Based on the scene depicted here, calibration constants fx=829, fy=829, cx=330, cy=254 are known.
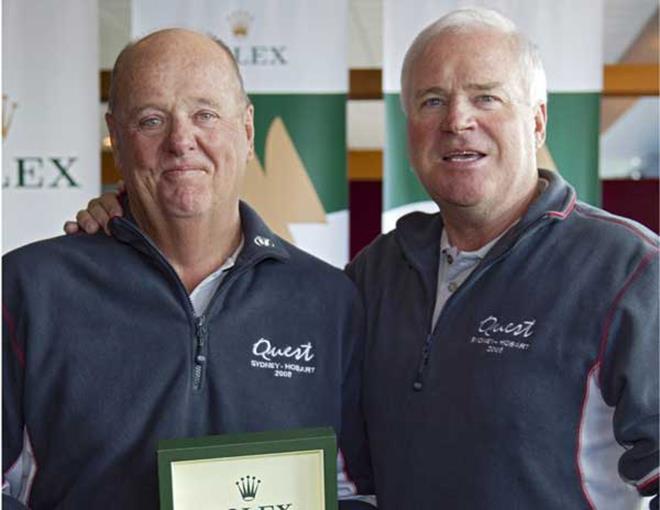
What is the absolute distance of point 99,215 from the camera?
63.8 inches

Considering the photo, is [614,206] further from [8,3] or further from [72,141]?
[8,3]

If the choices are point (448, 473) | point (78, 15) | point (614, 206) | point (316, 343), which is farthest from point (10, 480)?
point (614, 206)

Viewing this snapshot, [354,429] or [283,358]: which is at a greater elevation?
[283,358]

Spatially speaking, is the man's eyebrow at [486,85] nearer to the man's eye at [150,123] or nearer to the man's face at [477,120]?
the man's face at [477,120]

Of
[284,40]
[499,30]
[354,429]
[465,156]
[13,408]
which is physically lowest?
[354,429]

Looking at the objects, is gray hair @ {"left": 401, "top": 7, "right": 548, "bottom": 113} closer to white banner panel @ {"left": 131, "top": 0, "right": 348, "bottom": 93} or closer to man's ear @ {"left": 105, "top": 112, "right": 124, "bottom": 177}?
man's ear @ {"left": 105, "top": 112, "right": 124, "bottom": 177}

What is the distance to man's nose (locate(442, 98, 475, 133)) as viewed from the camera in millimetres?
1571

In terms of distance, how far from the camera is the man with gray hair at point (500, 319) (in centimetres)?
137

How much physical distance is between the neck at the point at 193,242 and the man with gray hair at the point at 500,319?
338 mm

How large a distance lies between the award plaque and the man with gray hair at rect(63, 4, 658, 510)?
299 millimetres

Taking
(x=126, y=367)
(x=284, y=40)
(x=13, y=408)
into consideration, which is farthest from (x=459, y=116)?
(x=284, y=40)

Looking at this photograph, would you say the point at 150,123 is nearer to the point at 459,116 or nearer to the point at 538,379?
the point at 459,116

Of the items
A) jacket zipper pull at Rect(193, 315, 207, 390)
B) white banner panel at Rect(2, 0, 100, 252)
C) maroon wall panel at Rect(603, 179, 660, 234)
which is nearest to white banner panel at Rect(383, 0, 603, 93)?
maroon wall panel at Rect(603, 179, 660, 234)

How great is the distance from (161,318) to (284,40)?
8.11 feet
